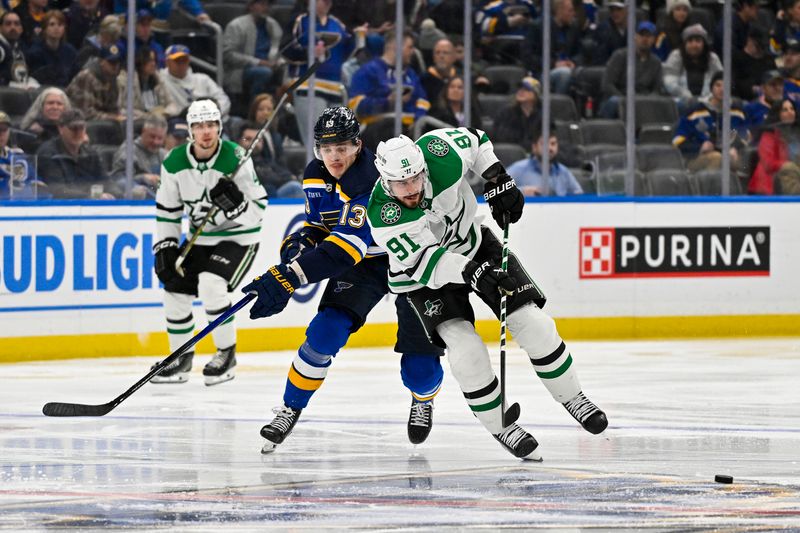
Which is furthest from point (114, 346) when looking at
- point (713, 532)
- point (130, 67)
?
point (713, 532)

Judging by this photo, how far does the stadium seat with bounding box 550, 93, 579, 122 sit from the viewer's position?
32.1 feet

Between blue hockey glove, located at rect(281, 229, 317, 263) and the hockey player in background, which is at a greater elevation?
blue hockey glove, located at rect(281, 229, 317, 263)

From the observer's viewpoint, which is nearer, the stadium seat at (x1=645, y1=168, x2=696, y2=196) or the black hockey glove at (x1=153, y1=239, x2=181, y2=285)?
the black hockey glove at (x1=153, y1=239, x2=181, y2=285)

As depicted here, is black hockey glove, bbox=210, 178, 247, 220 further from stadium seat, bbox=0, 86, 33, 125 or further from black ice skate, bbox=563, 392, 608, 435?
black ice skate, bbox=563, 392, 608, 435

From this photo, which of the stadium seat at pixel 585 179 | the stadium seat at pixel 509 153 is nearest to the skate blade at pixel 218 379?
the stadium seat at pixel 509 153

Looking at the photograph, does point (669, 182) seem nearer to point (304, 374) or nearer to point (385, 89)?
point (385, 89)

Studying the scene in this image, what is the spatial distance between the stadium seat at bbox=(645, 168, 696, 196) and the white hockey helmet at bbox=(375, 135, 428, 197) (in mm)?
5312

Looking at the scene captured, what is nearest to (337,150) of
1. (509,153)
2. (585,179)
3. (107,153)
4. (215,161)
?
(215,161)

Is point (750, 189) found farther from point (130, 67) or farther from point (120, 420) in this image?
point (120, 420)

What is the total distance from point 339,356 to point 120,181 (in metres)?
1.54

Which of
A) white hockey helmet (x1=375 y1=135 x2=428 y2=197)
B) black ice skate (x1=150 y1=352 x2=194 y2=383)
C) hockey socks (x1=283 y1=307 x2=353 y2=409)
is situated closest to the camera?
white hockey helmet (x1=375 y1=135 x2=428 y2=197)

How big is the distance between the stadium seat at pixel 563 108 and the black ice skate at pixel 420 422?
4.52m

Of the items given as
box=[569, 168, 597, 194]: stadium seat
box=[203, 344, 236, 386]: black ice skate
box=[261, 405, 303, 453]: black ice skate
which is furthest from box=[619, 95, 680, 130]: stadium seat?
box=[261, 405, 303, 453]: black ice skate

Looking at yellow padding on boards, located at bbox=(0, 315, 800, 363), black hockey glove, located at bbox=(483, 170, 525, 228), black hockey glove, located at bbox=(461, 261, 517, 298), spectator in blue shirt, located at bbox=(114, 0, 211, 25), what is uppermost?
spectator in blue shirt, located at bbox=(114, 0, 211, 25)
